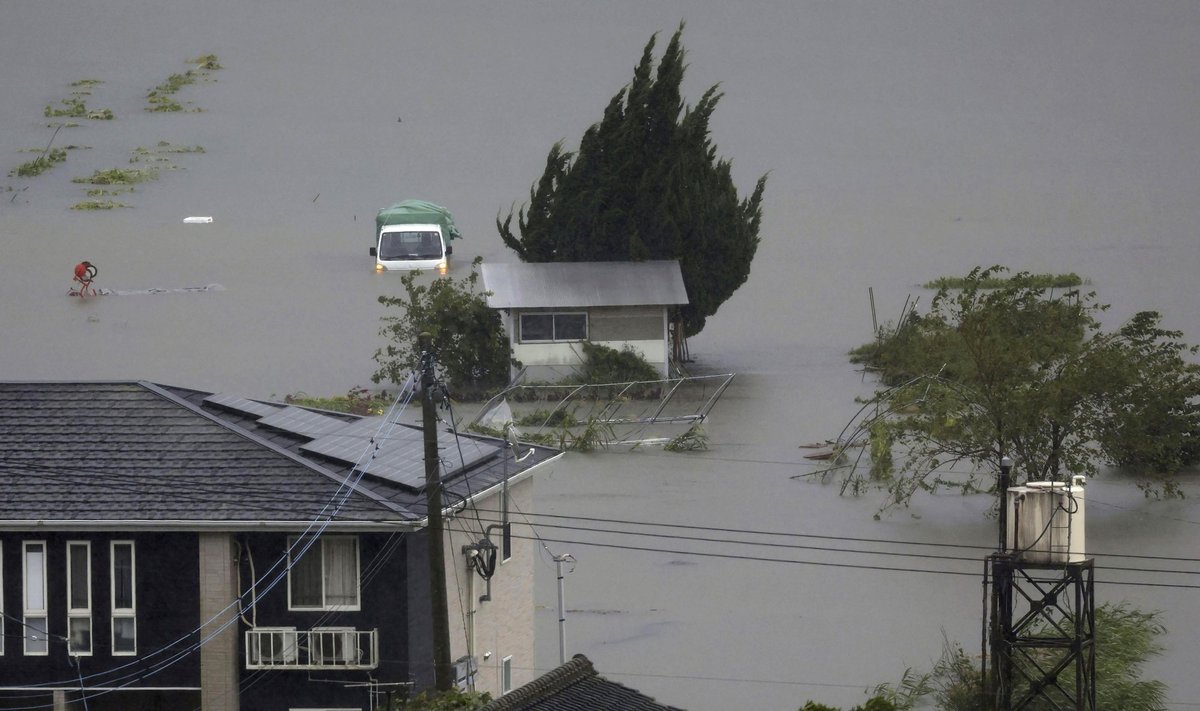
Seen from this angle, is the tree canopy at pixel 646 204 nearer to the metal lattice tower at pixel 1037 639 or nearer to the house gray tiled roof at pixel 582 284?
the house gray tiled roof at pixel 582 284

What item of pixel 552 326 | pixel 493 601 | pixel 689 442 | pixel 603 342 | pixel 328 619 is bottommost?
pixel 493 601

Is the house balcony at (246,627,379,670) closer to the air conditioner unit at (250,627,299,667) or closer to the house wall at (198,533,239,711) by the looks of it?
the air conditioner unit at (250,627,299,667)

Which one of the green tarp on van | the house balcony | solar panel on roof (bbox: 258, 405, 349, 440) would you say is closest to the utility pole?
the house balcony

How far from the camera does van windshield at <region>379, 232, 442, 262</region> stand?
149ft

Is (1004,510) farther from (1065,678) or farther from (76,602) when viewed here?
(76,602)

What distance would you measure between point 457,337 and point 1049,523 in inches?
873

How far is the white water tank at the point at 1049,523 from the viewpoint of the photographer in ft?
51.8

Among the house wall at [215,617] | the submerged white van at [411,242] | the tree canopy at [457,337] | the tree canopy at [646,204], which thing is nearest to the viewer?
the house wall at [215,617]

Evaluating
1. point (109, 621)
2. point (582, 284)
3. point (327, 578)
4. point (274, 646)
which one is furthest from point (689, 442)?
point (109, 621)

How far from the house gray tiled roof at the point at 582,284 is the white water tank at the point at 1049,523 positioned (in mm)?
21480

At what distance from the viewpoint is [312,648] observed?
51.4 ft

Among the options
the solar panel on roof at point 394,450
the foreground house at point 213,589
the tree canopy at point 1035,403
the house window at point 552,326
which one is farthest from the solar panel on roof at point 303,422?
the house window at point 552,326

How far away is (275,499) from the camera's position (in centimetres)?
1612

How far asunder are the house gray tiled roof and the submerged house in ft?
0.07
